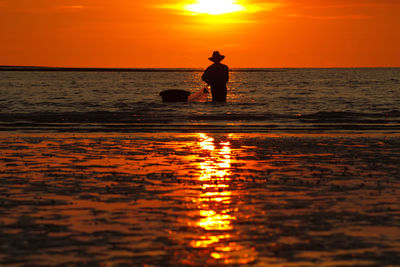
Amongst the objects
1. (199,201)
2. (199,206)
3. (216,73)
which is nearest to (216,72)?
(216,73)

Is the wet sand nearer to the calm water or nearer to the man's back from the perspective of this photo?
the calm water

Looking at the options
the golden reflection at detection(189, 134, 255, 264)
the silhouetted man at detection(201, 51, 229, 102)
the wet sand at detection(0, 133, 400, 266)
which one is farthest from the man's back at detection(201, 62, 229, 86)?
the golden reflection at detection(189, 134, 255, 264)

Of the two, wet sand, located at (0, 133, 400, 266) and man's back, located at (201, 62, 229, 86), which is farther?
man's back, located at (201, 62, 229, 86)

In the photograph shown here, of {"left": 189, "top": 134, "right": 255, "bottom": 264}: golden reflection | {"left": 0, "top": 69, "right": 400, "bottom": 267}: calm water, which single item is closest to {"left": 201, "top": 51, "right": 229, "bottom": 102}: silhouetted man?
{"left": 0, "top": 69, "right": 400, "bottom": 267}: calm water

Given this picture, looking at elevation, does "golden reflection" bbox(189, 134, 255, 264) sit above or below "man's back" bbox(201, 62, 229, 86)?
below

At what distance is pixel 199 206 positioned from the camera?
1140 centimetres

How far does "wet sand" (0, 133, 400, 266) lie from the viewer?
855cm

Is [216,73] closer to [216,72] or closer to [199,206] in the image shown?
[216,72]

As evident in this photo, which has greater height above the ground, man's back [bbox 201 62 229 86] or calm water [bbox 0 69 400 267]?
man's back [bbox 201 62 229 86]

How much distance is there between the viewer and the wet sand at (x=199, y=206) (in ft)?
28.1

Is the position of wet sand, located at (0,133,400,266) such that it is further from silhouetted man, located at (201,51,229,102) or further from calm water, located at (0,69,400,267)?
silhouetted man, located at (201,51,229,102)

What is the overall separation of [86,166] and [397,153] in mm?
7955

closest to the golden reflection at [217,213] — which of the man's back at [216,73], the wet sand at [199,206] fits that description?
the wet sand at [199,206]

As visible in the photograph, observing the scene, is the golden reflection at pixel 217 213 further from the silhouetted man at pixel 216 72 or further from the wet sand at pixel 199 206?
the silhouetted man at pixel 216 72
